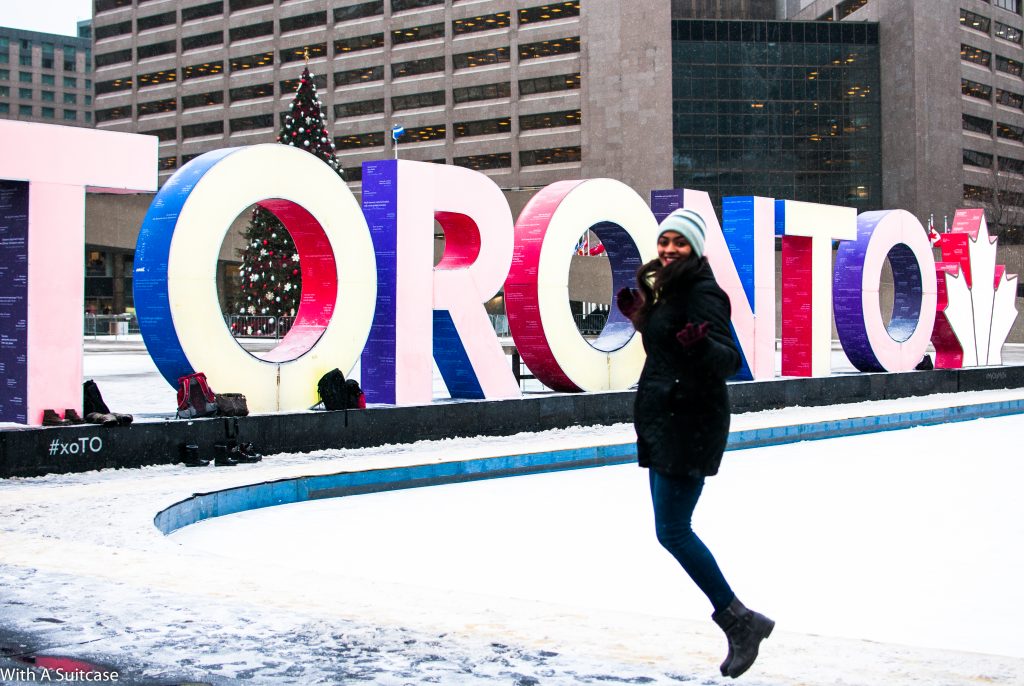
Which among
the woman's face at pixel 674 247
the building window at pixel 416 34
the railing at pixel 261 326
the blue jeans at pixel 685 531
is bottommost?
the blue jeans at pixel 685 531

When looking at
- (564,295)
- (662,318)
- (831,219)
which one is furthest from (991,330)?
(662,318)

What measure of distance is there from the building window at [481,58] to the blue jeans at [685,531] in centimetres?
8078

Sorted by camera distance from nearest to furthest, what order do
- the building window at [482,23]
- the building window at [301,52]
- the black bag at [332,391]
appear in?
1. the black bag at [332,391]
2. the building window at [482,23]
3. the building window at [301,52]

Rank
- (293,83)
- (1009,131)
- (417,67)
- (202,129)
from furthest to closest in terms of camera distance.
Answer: (202,129) → (293,83) → (1009,131) → (417,67)

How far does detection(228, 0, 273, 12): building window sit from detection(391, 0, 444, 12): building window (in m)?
12.0

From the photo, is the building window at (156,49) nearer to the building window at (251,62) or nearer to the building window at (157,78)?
the building window at (157,78)

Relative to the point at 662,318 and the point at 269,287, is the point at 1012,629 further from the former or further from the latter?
the point at 269,287

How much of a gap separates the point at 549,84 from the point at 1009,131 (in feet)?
125

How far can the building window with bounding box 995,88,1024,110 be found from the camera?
84.4 m

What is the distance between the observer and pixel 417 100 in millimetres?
85125

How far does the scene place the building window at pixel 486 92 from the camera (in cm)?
8200

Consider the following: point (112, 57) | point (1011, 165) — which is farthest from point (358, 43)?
point (1011, 165)

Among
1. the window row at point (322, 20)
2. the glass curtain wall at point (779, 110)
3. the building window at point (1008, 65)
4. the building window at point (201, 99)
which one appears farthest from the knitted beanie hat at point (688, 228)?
the building window at point (201, 99)

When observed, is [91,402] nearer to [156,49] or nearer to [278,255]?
[278,255]
